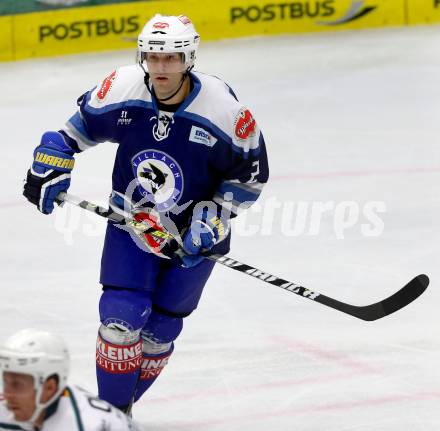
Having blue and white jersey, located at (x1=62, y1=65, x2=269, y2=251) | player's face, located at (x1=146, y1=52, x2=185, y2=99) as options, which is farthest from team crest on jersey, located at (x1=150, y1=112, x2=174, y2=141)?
player's face, located at (x1=146, y1=52, x2=185, y2=99)

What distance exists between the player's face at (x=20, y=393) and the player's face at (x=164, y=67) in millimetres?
1511

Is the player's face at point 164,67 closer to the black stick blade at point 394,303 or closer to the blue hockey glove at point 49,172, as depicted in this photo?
the blue hockey glove at point 49,172

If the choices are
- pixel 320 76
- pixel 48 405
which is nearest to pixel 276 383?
pixel 48 405

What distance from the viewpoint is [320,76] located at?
29.4ft

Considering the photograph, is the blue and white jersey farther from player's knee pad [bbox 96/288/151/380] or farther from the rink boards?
the rink boards

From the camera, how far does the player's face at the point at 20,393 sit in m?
2.95

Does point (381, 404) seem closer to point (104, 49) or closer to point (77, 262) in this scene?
point (77, 262)

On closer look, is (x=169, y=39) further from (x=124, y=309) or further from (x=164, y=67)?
(x=124, y=309)

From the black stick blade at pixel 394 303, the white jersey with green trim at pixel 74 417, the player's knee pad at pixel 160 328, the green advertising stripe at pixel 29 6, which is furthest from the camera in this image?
the green advertising stripe at pixel 29 6

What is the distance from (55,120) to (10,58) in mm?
1260

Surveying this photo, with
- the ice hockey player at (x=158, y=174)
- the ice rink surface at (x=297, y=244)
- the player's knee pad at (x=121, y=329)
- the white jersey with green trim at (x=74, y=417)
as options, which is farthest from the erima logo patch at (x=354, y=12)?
the white jersey with green trim at (x=74, y=417)

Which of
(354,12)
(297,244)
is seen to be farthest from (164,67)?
(354,12)

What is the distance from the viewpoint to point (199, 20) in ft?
31.1

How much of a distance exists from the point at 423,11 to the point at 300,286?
563 cm
